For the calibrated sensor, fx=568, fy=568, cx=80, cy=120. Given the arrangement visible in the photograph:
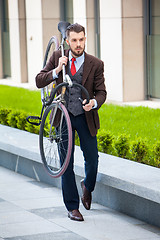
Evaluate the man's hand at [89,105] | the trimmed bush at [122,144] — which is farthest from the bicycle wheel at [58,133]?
the trimmed bush at [122,144]

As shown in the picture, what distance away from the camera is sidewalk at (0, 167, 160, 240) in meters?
5.53

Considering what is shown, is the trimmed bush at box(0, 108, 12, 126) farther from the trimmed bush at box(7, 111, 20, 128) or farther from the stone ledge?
the stone ledge

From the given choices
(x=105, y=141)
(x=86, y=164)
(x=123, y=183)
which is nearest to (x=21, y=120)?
(x=105, y=141)

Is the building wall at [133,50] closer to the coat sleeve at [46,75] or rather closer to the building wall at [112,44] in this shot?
the building wall at [112,44]

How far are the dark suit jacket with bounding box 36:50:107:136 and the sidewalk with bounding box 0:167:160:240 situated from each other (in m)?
0.97

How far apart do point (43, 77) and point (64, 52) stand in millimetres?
378

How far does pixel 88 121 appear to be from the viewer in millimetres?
5766

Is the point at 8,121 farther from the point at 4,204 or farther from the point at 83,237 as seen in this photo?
the point at 83,237

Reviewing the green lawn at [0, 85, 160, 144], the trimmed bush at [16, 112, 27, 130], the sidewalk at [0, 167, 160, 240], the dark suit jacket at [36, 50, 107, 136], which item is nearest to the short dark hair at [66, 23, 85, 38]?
the dark suit jacket at [36, 50, 107, 136]

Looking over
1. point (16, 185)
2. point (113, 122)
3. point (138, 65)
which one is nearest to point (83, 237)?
point (16, 185)

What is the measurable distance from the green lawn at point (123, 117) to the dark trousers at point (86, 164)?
1798 millimetres

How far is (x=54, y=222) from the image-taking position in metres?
5.97

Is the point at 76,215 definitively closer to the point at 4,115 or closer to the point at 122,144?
the point at 122,144

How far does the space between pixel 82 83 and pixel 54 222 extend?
1499mm
